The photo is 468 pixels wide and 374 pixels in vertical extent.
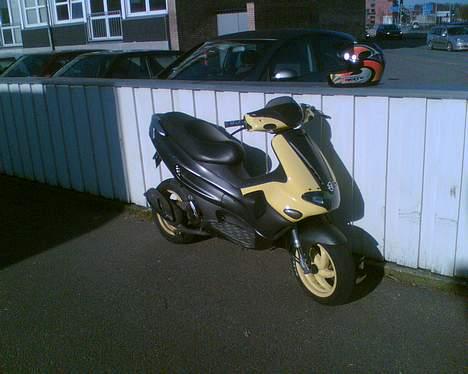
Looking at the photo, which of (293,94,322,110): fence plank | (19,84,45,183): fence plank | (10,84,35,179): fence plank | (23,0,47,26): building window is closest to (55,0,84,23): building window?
(23,0,47,26): building window

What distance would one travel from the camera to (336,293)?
10.9ft

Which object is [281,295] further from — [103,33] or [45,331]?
[103,33]

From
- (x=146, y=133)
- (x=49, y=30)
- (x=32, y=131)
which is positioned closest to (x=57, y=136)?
(x=32, y=131)

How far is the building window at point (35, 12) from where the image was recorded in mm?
27594

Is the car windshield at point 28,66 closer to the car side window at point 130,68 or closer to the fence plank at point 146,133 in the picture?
the car side window at point 130,68

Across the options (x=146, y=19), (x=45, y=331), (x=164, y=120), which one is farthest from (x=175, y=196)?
(x=146, y=19)

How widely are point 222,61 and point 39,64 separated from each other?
6.75 meters

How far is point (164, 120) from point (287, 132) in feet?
4.22

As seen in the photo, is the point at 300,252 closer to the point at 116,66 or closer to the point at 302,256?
the point at 302,256

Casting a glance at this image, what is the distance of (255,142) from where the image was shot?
4344mm

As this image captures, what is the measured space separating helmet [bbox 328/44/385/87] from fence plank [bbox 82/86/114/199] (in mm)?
2586

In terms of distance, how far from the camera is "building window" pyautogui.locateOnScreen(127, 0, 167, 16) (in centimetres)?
2257

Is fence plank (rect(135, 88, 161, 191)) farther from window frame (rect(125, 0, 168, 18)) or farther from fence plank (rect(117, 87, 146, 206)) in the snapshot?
window frame (rect(125, 0, 168, 18))

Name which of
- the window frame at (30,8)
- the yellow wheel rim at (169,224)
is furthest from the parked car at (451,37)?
the yellow wheel rim at (169,224)
